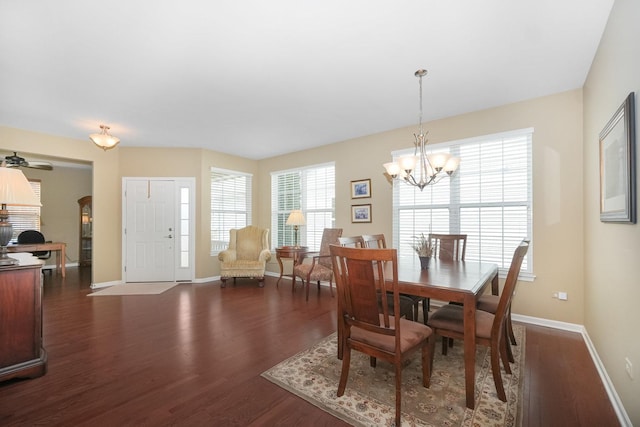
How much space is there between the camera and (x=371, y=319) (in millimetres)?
1785

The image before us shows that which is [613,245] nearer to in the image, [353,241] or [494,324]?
[494,324]

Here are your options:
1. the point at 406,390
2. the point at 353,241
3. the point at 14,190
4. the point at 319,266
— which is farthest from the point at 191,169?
the point at 406,390

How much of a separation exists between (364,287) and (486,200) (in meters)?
2.72

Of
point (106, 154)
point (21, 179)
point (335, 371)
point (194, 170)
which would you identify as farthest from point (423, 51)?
point (106, 154)

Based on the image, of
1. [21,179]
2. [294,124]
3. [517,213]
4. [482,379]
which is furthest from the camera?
[294,124]

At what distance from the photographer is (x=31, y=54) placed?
7.94 ft

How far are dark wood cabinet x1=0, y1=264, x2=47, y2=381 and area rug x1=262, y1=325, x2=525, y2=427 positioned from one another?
5.90ft

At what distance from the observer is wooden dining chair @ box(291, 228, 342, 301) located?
14.6 ft

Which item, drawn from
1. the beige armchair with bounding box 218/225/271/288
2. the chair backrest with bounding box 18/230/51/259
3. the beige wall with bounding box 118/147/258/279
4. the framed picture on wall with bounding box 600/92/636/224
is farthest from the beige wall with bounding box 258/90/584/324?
the chair backrest with bounding box 18/230/51/259

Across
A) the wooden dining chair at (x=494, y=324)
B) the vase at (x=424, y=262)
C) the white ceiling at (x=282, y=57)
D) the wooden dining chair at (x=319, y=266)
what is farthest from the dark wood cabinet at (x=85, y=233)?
the wooden dining chair at (x=494, y=324)

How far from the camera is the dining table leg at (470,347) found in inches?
70.7

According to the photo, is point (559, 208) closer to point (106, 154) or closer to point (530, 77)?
point (530, 77)

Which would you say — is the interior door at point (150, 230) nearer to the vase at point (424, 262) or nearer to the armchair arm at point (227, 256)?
the armchair arm at point (227, 256)

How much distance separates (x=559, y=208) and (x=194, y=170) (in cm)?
573
